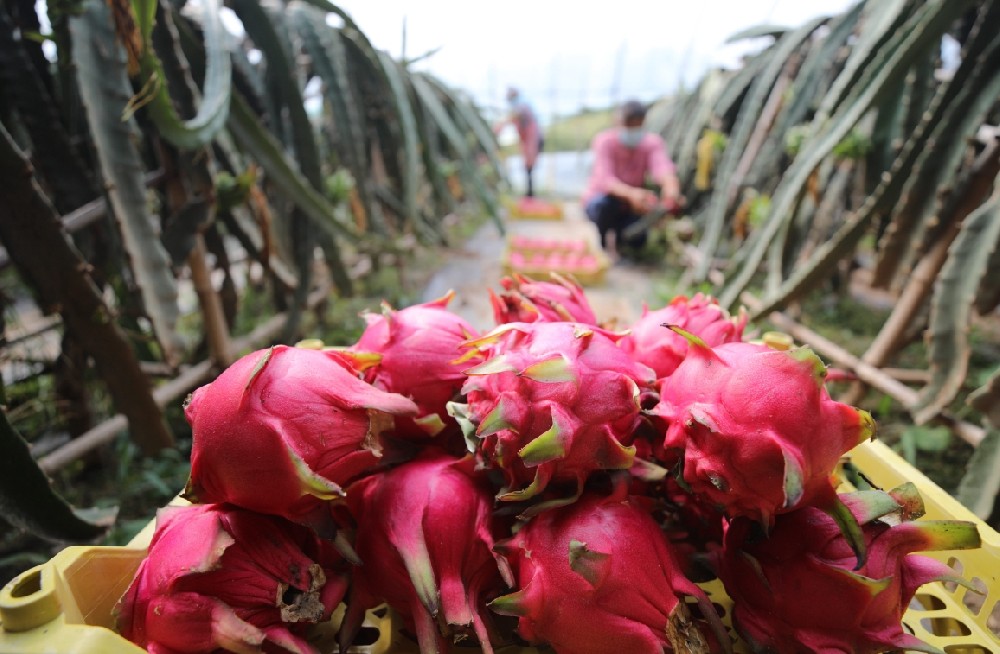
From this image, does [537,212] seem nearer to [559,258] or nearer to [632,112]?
[632,112]

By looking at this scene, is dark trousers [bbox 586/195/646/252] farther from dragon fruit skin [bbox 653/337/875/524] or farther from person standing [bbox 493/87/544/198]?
dragon fruit skin [bbox 653/337/875/524]

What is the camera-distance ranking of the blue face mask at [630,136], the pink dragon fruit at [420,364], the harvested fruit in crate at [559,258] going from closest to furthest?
the pink dragon fruit at [420,364] → the harvested fruit in crate at [559,258] → the blue face mask at [630,136]

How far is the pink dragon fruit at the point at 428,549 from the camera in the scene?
0.41 metres

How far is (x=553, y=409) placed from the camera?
385 mm

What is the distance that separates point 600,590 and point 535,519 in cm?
7

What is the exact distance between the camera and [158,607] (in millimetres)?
383

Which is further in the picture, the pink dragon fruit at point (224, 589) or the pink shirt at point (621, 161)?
the pink shirt at point (621, 161)

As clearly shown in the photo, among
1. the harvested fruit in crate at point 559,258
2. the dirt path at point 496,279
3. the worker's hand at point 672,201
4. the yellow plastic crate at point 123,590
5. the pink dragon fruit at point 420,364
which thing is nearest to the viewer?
the yellow plastic crate at point 123,590

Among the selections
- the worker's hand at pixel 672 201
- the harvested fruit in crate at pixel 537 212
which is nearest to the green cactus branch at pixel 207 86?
the worker's hand at pixel 672 201

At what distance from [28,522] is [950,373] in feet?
3.99

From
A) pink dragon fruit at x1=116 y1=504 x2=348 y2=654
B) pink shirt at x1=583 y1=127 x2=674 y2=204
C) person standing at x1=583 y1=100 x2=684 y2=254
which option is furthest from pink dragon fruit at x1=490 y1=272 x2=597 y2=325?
pink shirt at x1=583 y1=127 x2=674 y2=204

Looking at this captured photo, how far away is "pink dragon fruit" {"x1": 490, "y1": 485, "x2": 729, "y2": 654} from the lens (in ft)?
1.28

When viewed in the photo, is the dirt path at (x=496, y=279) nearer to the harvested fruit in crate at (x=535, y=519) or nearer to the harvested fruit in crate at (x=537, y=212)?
the harvested fruit in crate at (x=537, y=212)

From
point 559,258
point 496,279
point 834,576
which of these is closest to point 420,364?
point 834,576
